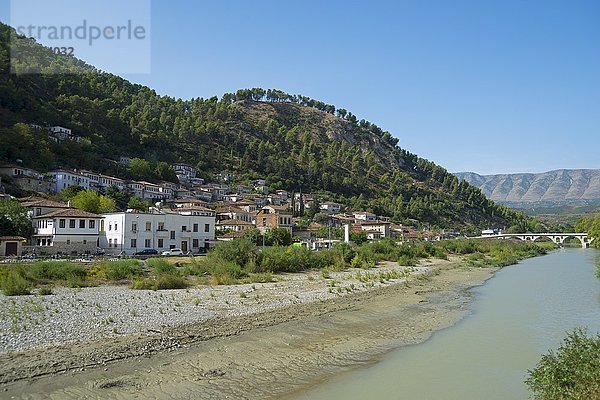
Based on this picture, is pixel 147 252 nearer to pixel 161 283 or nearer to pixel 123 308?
pixel 161 283

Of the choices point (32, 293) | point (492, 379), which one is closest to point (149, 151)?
point (32, 293)

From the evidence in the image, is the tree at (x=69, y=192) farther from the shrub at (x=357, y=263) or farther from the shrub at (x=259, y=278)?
the shrub at (x=259, y=278)

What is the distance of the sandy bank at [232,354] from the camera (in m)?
11.1

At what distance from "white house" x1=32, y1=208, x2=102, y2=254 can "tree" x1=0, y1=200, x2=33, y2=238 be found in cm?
99

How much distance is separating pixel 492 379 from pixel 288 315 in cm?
943

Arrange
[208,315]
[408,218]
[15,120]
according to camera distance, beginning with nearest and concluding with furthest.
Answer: [208,315], [15,120], [408,218]

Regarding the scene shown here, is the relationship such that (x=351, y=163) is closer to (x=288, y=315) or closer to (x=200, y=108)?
(x=200, y=108)

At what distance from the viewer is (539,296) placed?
3222 cm

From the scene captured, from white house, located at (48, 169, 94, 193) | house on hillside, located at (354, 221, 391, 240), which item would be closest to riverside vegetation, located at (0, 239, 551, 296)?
house on hillside, located at (354, 221, 391, 240)

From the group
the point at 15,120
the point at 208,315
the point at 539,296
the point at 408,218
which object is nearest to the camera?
the point at 208,315

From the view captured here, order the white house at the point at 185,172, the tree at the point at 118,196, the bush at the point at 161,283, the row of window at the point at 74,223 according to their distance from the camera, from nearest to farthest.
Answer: the bush at the point at 161,283 < the row of window at the point at 74,223 < the tree at the point at 118,196 < the white house at the point at 185,172

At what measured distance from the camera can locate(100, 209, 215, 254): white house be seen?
46.6m

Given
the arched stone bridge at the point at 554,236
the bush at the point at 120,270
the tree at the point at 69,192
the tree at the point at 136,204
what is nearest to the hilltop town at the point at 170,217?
the tree at the point at 69,192

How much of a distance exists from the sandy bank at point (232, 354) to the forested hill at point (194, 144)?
7051 cm
